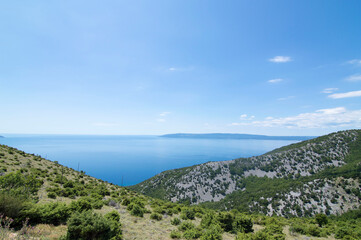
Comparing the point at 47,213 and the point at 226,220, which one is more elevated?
the point at 47,213

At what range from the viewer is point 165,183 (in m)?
95.3

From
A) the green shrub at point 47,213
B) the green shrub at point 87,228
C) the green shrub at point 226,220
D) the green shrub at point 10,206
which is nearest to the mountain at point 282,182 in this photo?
the green shrub at point 226,220

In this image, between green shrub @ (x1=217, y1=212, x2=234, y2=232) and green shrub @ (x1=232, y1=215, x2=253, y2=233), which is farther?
green shrub @ (x1=217, y1=212, x2=234, y2=232)

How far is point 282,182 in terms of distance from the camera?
80.9 metres

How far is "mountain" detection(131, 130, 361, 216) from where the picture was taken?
5257 cm

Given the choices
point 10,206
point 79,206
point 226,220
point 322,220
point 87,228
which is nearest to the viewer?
point 87,228

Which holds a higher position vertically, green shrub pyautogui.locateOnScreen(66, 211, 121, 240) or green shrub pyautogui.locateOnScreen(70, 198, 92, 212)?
green shrub pyautogui.locateOnScreen(66, 211, 121, 240)

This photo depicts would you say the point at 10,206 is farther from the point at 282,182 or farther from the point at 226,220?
the point at 282,182

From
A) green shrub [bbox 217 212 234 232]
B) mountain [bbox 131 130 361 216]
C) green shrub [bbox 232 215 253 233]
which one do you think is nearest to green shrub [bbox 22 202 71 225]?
green shrub [bbox 217 212 234 232]

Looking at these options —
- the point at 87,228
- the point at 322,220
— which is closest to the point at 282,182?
the point at 322,220

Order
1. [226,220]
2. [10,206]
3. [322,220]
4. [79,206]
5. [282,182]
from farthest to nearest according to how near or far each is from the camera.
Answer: [282,182]
[322,220]
[226,220]
[79,206]
[10,206]

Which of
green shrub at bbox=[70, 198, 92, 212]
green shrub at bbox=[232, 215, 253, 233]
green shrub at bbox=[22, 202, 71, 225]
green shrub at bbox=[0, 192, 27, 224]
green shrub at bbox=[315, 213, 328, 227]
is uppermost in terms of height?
green shrub at bbox=[0, 192, 27, 224]

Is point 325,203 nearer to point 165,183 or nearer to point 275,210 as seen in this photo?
point 275,210

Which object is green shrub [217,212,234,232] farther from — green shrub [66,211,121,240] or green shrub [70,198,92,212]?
green shrub [70,198,92,212]
